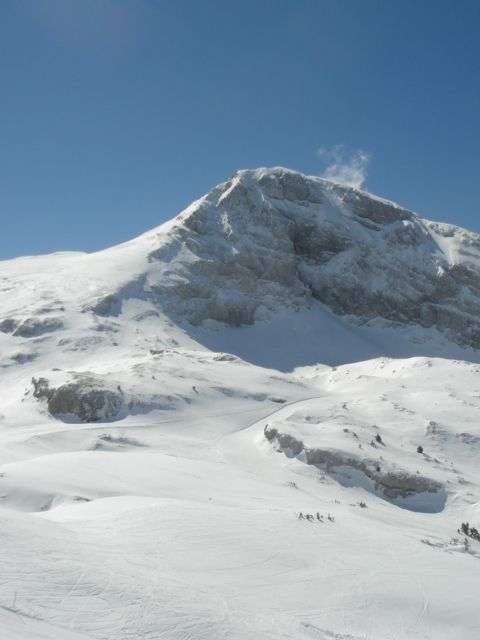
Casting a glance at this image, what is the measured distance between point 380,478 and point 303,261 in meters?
55.9

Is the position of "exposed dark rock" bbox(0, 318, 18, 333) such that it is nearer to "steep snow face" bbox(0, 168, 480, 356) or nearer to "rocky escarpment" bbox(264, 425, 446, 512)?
"steep snow face" bbox(0, 168, 480, 356)

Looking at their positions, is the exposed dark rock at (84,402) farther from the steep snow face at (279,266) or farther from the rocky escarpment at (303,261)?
the rocky escarpment at (303,261)

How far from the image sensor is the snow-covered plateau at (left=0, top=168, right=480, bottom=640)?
8516 mm

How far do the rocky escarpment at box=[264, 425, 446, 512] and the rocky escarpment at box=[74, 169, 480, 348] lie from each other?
37.0 m

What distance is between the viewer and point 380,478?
80.8ft

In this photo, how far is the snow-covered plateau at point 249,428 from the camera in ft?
27.9

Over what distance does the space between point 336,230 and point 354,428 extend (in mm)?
54952

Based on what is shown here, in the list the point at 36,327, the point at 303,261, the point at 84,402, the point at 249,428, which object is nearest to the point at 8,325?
the point at 36,327

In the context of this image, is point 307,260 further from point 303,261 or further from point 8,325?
point 8,325

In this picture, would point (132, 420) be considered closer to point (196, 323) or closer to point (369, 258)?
point (196, 323)

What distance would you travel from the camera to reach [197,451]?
2811 centimetres

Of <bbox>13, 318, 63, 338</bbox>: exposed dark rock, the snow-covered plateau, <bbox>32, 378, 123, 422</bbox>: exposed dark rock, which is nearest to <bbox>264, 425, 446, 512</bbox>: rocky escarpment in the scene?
the snow-covered plateau

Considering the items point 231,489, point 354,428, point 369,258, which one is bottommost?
point 231,489

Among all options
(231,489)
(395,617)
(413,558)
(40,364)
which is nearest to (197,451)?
(231,489)
